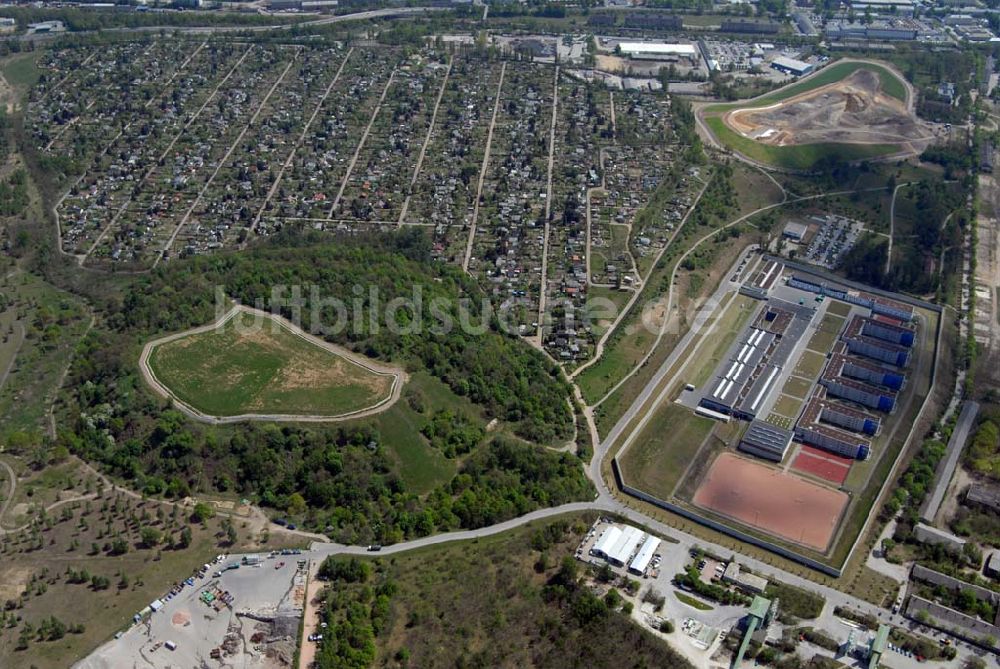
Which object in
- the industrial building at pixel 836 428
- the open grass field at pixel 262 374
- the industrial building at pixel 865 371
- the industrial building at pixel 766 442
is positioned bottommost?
the open grass field at pixel 262 374

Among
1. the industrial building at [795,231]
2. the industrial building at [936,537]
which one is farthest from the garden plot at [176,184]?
the industrial building at [936,537]

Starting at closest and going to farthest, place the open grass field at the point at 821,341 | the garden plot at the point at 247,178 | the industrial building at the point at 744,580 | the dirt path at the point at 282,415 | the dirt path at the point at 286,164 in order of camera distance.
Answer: the industrial building at the point at 744,580 < the dirt path at the point at 282,415 < the open grass field at the point at 821,341 < the garden plot at the point at 247,178 < the dirt path at the point at 286,164

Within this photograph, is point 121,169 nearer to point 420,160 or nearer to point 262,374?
point 420,160

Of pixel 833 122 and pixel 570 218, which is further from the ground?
pixel 833 122

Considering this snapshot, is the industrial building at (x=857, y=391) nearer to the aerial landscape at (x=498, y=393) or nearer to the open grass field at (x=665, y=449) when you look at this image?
the aerial landscape at (x=498, y=393)

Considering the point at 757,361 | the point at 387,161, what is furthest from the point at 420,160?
the point at 757,361

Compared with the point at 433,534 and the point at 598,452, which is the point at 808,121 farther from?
the point at 433,534

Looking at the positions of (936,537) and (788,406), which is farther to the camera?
(788,406)
